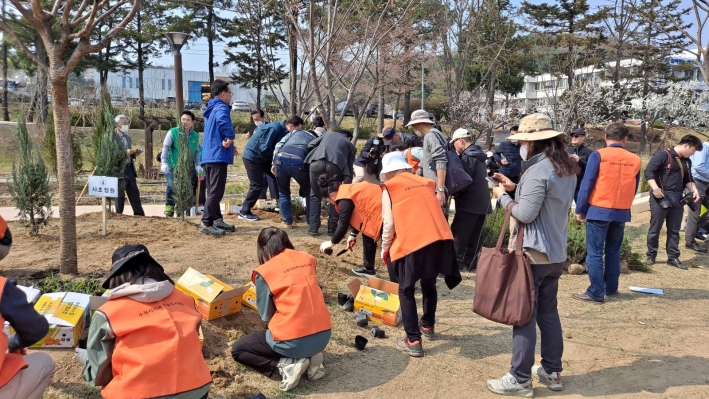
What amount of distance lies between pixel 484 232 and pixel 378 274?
2.06 m

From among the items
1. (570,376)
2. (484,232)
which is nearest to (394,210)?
(570,376)

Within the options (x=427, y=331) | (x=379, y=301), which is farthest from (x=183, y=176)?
(x=427, y=331)

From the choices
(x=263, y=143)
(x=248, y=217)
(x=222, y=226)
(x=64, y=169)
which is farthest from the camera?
(x=248, y=217)

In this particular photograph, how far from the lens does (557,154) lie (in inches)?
140

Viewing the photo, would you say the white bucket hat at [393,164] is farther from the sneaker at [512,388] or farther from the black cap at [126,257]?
the black cap at [126,257]

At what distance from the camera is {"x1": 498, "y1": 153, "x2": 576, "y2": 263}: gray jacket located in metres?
3.52

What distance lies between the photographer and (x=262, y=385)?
366 cm

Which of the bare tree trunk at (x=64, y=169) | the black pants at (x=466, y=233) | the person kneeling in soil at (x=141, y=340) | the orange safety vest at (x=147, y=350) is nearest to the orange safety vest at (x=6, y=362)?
the person kneeling in soil at (x=141, y=340)

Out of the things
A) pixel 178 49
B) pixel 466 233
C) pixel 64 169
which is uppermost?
pixel 178 49

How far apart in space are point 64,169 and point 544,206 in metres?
3.97

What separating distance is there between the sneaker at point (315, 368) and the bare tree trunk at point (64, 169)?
8.43ft

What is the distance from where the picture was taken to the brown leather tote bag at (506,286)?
3515mm

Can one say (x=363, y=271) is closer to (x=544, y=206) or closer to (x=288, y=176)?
(x=288, y=176)

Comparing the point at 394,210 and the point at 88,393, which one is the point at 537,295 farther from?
the point at 88,393
